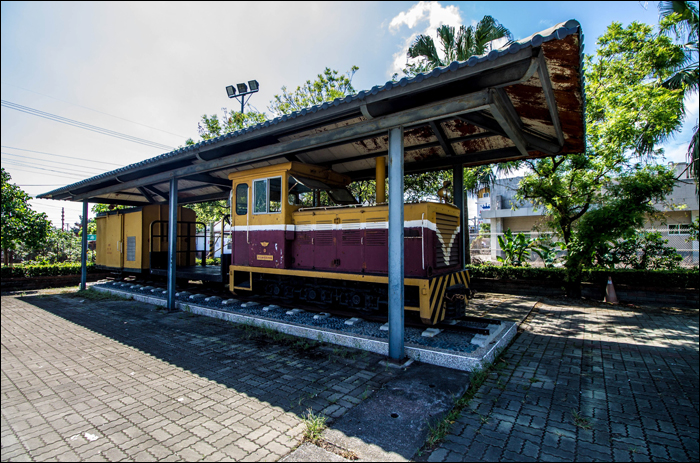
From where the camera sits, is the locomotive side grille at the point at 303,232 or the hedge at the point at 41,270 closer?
the locomotive side grille at the point at 303,232

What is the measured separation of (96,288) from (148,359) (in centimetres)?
829

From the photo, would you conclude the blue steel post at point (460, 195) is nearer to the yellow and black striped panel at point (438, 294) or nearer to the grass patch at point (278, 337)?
the yellow and black striped panel at point (438, 294)

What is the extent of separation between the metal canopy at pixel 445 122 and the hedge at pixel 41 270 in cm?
529

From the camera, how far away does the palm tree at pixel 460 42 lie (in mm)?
10227

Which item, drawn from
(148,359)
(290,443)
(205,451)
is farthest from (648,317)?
(148,359)

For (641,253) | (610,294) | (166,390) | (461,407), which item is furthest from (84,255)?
(641,253)

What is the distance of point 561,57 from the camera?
132 inches

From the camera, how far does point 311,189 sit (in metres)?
7.34

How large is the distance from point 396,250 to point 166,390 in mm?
3102

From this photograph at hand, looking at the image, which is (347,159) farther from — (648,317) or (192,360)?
(648,317)

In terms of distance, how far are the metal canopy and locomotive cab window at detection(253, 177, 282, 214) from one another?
0.46 m

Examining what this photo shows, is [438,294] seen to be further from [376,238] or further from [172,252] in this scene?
[172,252]

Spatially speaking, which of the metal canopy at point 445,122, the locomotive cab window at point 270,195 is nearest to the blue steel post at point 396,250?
the metal canopy at point 445,122

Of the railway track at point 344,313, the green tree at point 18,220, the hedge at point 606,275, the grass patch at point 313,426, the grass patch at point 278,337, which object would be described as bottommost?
the grass patch at point 313,426
